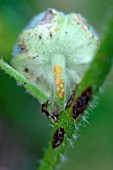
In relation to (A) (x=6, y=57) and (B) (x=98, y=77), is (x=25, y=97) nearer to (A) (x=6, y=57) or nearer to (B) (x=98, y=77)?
(A) (x=6, y=57)

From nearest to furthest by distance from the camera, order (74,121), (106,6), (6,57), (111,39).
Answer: (111,39), (74,121), (6,57), (106,6)

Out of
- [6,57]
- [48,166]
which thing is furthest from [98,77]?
[6,57]

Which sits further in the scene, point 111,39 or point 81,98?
point 81,98

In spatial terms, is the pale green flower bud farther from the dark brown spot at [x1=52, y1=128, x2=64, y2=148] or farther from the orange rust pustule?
the dark brown spot at [x1=52, y1=128, x2=64, y2=148]

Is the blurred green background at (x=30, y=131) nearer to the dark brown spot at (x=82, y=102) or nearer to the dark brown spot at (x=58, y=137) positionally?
the dark brown spot at (x=58, y=137)

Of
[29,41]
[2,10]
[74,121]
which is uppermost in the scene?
[2,10]

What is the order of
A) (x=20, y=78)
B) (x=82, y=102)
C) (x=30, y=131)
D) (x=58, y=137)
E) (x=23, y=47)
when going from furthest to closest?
(x=30, y=131) → (x=23, y=47) → (x=58, y=137) → (x=20, y=78) → (x=82, y=102)

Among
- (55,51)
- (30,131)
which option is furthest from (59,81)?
(30,131)

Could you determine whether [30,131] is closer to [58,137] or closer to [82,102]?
[58,137]
